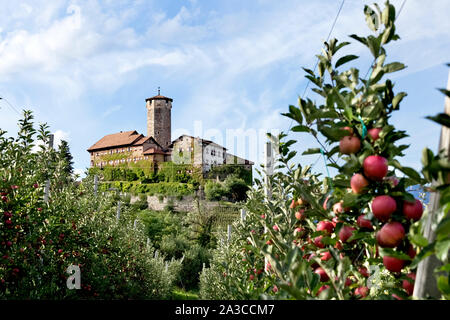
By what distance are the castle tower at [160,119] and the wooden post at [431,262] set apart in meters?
57.6

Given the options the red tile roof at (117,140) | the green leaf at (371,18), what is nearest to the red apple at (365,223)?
the green leaf at (371,18)

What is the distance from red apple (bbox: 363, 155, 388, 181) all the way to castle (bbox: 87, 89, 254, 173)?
5011cm

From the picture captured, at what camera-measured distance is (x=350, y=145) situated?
1.24m

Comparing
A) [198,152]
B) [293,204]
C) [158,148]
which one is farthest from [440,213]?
[158,148]

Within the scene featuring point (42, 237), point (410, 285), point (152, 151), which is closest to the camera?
point (410, 285)

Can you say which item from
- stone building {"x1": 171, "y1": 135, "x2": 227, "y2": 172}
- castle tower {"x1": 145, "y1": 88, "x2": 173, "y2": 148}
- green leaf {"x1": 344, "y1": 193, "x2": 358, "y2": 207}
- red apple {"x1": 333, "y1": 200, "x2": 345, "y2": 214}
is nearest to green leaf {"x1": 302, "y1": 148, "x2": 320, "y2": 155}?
red apple {"x1": 333, "y1": 200, "x2": 345, "y2": 214}

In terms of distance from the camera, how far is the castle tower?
193ft

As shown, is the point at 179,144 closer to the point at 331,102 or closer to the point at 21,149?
the point at 21,149

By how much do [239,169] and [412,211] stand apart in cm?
4973

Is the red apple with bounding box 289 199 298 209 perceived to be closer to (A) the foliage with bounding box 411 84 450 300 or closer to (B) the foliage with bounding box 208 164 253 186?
(A) the foliage with bounding box 411 84 450 300

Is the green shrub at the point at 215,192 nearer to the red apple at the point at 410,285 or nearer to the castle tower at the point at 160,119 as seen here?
the castle tower at the point at 160,119

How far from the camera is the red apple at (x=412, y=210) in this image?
3.66 ft

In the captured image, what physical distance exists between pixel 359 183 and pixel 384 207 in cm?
11

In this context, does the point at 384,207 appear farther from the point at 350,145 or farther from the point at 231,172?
the point at 231,172
